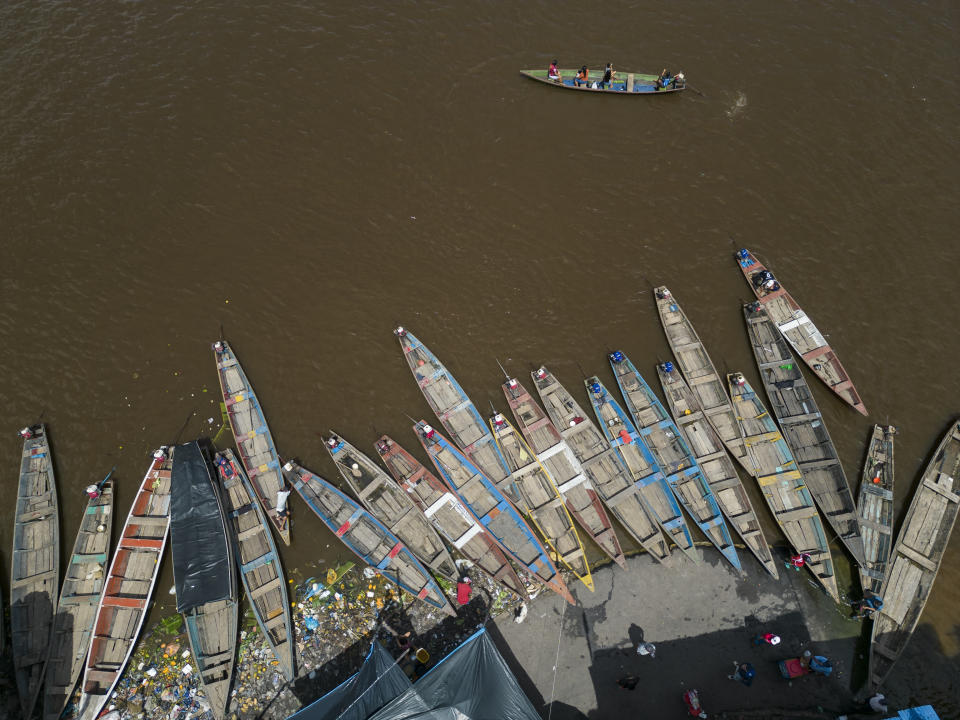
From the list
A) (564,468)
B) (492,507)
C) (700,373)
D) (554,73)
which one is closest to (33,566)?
(492,507)

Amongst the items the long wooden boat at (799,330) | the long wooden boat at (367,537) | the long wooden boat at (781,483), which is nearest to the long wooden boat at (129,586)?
the long wooden boat at (367,537)

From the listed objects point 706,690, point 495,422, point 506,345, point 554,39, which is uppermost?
point 554,39

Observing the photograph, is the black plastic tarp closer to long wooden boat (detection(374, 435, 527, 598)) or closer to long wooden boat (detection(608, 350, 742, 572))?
long wooden boat (detection(374, 435, 527, 598))

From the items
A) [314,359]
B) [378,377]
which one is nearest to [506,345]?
[378,377]

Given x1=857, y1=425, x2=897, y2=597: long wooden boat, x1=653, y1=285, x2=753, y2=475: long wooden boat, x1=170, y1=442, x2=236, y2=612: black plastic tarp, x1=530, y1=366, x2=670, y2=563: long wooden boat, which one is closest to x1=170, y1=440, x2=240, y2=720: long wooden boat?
x1=170, y1=442, x2=236, y2=612: black plastic tarp

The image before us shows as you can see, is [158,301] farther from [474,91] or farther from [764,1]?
[764,1]

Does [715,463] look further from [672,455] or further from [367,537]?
[367,537]
